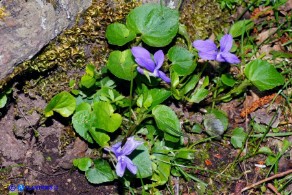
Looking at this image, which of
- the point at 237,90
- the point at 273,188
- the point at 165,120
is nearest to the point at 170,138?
the point at 165,120

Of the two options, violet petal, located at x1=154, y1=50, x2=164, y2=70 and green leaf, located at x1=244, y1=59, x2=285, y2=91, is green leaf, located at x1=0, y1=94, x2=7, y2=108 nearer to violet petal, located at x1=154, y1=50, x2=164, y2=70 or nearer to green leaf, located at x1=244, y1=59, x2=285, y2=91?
violet petal, located at x1=154, y1=50, x2=164, y2=70

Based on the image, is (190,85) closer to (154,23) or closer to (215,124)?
(215,124)

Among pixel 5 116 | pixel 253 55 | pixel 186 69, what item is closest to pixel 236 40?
pixel 253 55

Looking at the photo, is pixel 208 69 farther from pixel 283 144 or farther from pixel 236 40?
pixel 283 144

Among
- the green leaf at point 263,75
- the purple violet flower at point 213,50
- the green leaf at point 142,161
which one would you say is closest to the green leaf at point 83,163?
the green leaf at point 142,161

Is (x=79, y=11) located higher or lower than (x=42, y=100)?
higher

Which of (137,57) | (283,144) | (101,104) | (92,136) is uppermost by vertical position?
(137,57)
